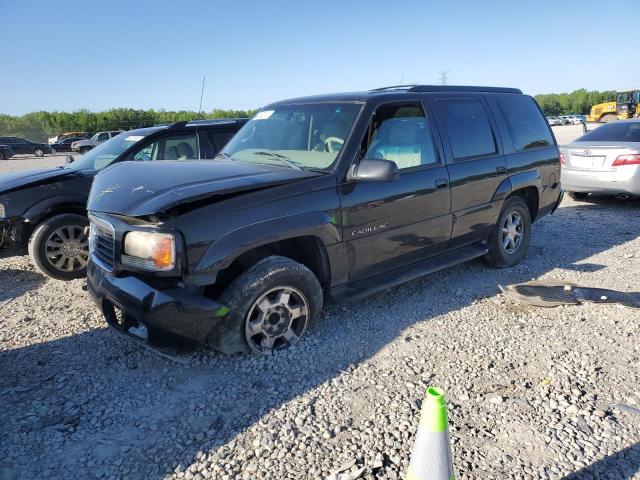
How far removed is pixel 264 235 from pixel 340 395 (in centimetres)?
116

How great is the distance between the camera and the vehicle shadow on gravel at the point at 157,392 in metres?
2.52

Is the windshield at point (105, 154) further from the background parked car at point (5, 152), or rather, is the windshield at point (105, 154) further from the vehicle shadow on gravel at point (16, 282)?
the background parked car at point (5, 152)

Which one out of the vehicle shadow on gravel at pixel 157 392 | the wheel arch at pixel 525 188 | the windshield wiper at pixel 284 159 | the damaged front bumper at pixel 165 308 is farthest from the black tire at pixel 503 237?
the damaged front bumper at pixel 165 308

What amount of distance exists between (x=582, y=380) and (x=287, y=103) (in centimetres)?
343

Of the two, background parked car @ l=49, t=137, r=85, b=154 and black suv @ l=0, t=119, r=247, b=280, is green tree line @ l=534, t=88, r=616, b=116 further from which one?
black suv @ l=0, t=119, r=247, b=280

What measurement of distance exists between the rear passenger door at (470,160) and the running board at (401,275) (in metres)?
0.14

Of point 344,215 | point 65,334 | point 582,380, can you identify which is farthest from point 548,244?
point 65,334

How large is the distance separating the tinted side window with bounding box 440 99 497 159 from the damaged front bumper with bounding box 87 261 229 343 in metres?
2.80

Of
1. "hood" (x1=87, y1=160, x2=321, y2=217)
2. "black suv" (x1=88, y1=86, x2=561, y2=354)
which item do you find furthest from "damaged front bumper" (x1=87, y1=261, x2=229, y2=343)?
Result: "hood" (x1=87, y1=160, x2=321, y2=217)

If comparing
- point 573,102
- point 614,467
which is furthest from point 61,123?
point 573,102

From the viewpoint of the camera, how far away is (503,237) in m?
5.37

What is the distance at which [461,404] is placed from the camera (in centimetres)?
290

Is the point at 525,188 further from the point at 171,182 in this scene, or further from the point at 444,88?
the point at 171,182

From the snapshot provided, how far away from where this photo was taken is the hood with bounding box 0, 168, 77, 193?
16.1 ft
